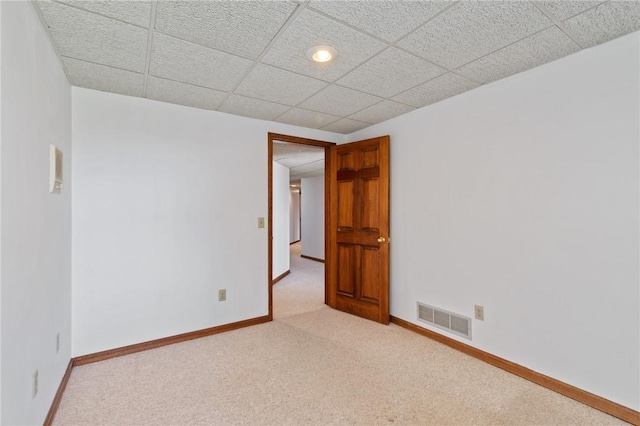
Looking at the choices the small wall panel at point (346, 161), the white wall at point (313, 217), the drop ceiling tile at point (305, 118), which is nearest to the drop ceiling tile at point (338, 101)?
the drop ceiling tile at point (305, 118)

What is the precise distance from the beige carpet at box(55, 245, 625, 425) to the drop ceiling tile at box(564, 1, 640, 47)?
7.64ft

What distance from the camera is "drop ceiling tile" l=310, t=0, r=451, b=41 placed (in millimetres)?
1539

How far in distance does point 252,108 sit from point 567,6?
2.47m

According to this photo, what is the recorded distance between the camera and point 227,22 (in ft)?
5.49

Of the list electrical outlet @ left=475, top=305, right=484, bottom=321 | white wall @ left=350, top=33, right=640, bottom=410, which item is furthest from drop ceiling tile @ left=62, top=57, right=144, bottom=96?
electrical outlet @ left=475, top=305, right=484, bottom=321

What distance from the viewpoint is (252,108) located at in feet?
10.1

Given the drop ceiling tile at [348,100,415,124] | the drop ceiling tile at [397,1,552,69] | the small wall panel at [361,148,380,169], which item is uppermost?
the drop ceiling tile at [348,100,415,124]

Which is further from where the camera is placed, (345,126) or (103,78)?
(345,126)

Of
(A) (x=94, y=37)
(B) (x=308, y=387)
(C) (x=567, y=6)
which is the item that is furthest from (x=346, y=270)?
(A) (x=94, y=37)

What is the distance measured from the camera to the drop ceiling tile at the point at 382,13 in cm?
154

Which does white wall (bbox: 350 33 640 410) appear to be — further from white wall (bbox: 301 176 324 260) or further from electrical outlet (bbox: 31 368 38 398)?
white wall (bbox: 301 176 324 260)

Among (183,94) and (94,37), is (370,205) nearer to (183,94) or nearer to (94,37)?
(183,94)

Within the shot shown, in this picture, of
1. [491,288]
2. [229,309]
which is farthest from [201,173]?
[491,288]

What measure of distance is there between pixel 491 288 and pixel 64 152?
11.5 feet
